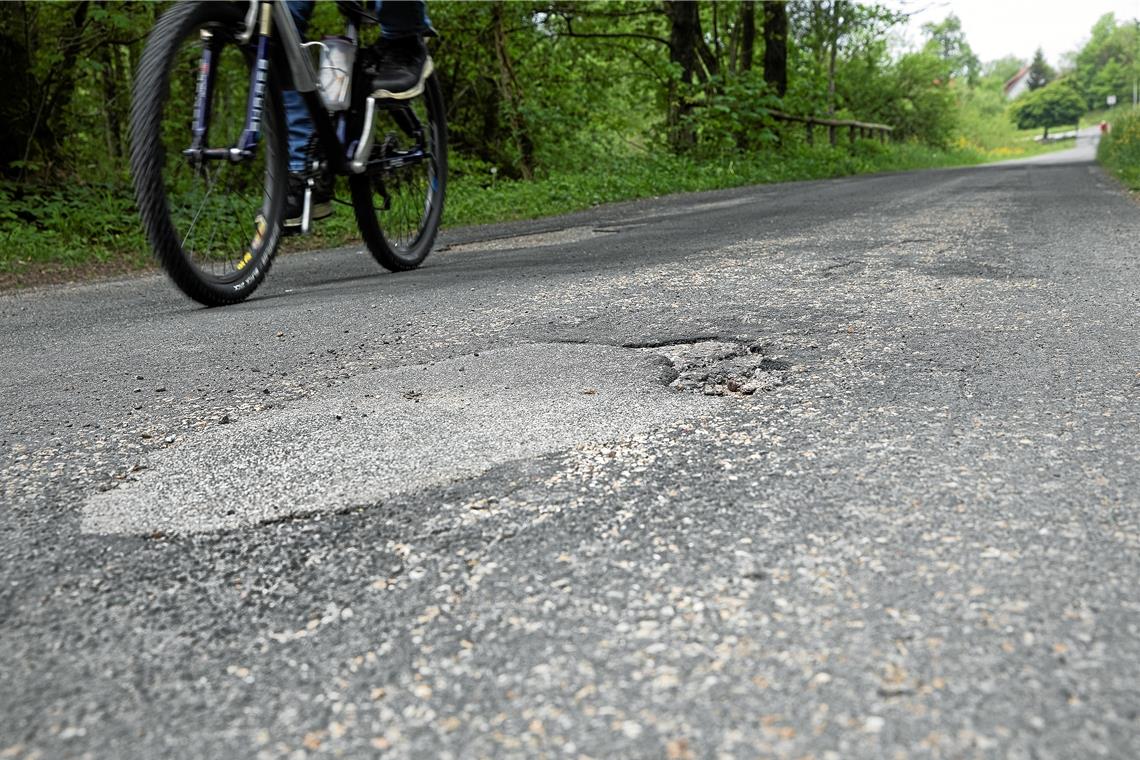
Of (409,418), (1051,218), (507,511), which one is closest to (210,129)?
(409,418)

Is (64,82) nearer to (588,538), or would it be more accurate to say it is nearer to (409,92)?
(409,92)

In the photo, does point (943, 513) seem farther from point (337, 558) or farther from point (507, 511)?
point (337, 558)

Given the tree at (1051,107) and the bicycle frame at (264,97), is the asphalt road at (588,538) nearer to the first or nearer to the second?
the bicycle frame at (264,97)

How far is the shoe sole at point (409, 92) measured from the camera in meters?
4.23

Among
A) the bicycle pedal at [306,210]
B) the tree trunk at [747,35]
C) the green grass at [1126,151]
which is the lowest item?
the green grass at [1126,151]

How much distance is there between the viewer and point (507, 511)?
5.00 ft

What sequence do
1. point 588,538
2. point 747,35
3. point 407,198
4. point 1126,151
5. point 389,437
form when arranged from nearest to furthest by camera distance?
1. point 588,538
2. point 389,437
3. point 407,198
4. point 1126,151
5. point 747,35

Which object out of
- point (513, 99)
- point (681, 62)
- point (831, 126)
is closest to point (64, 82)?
Answer: point (513, 99)

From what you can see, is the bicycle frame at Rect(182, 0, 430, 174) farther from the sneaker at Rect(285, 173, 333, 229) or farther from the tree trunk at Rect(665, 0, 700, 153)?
the tree trunk at Rect(665, 0, 700, 153)

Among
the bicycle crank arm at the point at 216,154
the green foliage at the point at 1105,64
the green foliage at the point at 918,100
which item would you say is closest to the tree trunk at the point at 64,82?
the bicycle crank arm at the point at 216,154

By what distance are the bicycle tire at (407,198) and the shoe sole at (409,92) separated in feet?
0.35

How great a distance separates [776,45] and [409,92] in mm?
16052

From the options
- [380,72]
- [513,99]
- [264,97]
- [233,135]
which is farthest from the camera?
[513,99]

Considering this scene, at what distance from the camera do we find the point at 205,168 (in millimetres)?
3469
